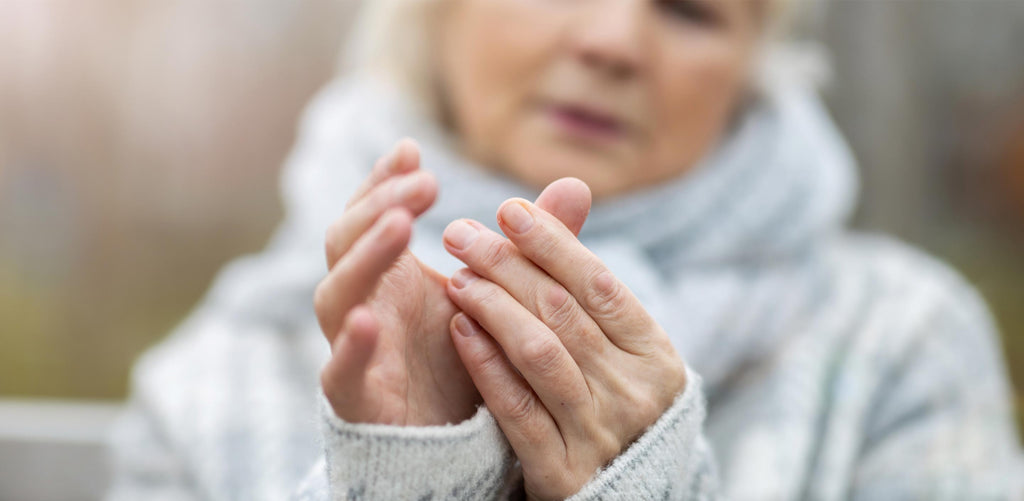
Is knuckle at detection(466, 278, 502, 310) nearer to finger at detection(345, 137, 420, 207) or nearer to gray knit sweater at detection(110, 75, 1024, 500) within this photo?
finger at detection(345, 137, 420, 207)

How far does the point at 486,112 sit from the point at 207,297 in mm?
581

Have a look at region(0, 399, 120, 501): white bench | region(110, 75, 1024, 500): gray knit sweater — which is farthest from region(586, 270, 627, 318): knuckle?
region(0, 399, 120, 501): white bench

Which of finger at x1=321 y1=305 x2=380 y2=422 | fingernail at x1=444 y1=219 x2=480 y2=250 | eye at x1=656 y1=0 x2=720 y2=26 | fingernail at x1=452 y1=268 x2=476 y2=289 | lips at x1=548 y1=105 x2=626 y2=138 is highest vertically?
eye at x1=656 y1=0 x2=720 y2=26

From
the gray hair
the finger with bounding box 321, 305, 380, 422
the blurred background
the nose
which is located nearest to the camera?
the finger with bounding box 321, 305, 380, 422

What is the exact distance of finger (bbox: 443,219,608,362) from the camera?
27 centimetres

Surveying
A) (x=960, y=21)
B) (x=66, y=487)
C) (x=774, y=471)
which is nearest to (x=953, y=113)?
(x=960, y=21)

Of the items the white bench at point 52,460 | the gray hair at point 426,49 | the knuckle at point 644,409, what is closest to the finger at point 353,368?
the knuckle at point 644,409

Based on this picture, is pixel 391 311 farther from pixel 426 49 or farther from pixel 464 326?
pixel 426 49

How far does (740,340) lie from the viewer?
537 mm

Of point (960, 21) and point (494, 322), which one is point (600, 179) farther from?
point (960, 21)

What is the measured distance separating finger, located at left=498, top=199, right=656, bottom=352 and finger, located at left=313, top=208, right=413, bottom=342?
0.15 ft

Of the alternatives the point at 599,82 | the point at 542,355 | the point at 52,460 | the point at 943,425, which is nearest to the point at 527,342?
the point at 542,355

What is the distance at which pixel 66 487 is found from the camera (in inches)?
32.5

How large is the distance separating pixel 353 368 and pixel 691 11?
45cm
